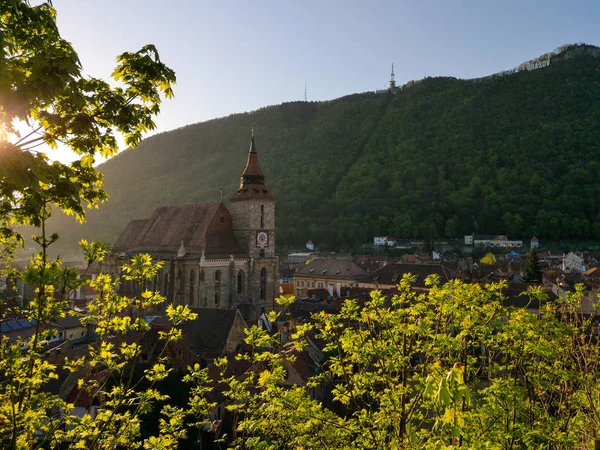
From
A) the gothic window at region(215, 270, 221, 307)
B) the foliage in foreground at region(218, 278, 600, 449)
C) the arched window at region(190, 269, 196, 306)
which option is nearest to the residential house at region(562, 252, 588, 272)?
the gothic window at region(215, 270, 221, 307)

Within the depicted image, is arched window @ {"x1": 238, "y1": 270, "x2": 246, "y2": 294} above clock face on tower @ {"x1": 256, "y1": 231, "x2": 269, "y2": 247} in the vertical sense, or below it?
below

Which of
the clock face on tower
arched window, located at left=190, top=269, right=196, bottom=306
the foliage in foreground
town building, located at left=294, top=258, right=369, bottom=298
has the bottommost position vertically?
town building, located at left=294, top=258, right=369, bottom=298

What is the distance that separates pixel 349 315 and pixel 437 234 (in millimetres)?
111079

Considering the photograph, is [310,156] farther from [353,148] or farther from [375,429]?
[375,429]

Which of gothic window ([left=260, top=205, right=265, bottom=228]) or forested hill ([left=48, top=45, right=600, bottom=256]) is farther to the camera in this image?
forested hill ([left=48, top=45, right=600, bottom=256])

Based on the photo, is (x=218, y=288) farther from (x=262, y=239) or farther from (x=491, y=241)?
(x=491, y=241)

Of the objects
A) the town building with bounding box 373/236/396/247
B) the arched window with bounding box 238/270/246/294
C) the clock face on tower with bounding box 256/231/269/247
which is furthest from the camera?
the town building with bounding box 373/236/396/247

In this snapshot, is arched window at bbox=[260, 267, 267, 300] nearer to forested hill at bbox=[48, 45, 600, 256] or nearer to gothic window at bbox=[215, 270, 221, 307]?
gothic window at bbox=[215, 270, 221, 307]

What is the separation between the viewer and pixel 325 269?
221 feet

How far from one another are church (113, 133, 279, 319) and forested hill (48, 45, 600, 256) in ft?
245

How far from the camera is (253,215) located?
139ft

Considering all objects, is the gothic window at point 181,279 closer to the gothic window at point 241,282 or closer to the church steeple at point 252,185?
the gothic window at point 241,282

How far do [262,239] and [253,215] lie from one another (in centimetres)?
238

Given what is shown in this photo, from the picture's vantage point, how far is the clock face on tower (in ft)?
140
